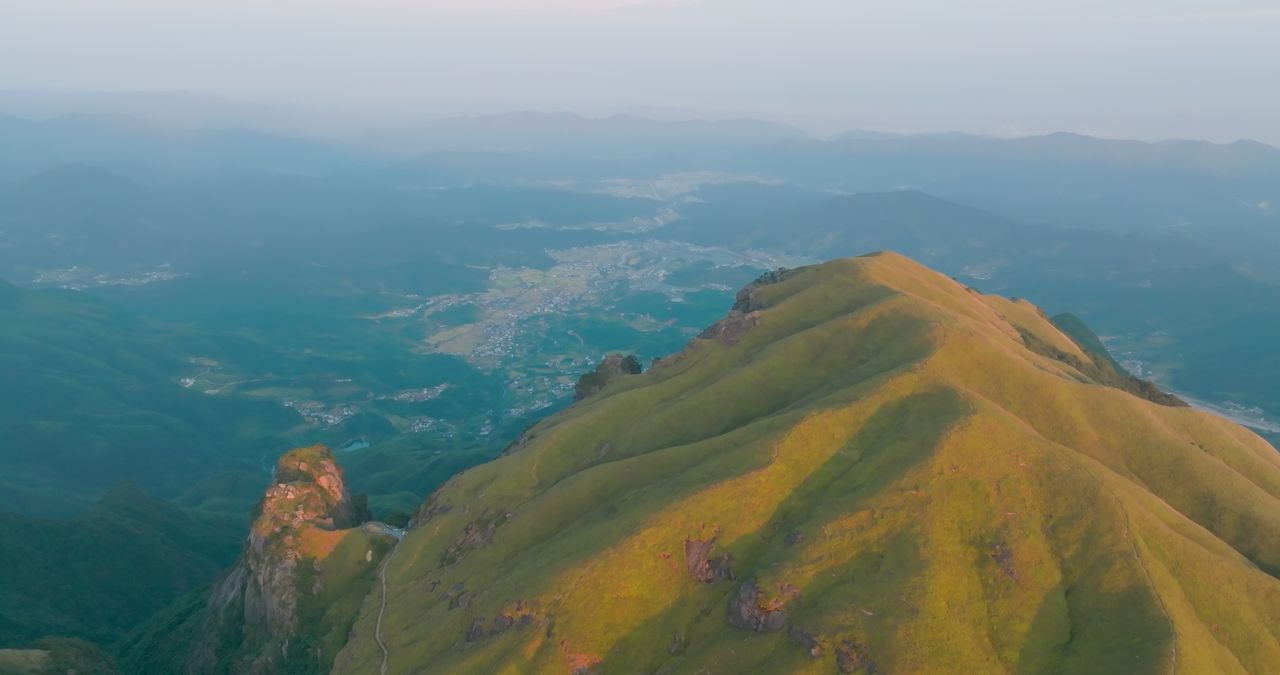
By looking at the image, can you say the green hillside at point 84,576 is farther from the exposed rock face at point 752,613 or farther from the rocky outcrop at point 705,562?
the exposed rock face at point 752,613

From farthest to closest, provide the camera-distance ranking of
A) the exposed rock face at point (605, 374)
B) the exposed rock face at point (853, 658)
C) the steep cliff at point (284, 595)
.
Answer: the exposed rock face at point (605, 374) → the steep cliff at point (284, 595) → the exposed rock face at point (853, 658)

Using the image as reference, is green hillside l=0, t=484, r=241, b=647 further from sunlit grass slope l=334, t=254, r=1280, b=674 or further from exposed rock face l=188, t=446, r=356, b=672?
sunlit grass slope l=334, t=254, r=1280, b=674

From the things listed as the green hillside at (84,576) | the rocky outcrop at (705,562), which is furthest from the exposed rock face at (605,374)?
the green hillside at (84,576)

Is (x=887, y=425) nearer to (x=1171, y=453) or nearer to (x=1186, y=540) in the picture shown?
(x=1186, y=540)

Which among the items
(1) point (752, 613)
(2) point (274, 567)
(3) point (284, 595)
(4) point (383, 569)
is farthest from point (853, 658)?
(2) point (274, 567)

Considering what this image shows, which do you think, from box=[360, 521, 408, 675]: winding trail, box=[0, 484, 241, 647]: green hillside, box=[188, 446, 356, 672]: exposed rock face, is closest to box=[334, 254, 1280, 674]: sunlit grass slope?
box=[360, 521, 408, 675]: winding trail

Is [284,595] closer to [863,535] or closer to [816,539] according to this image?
[816,539]
